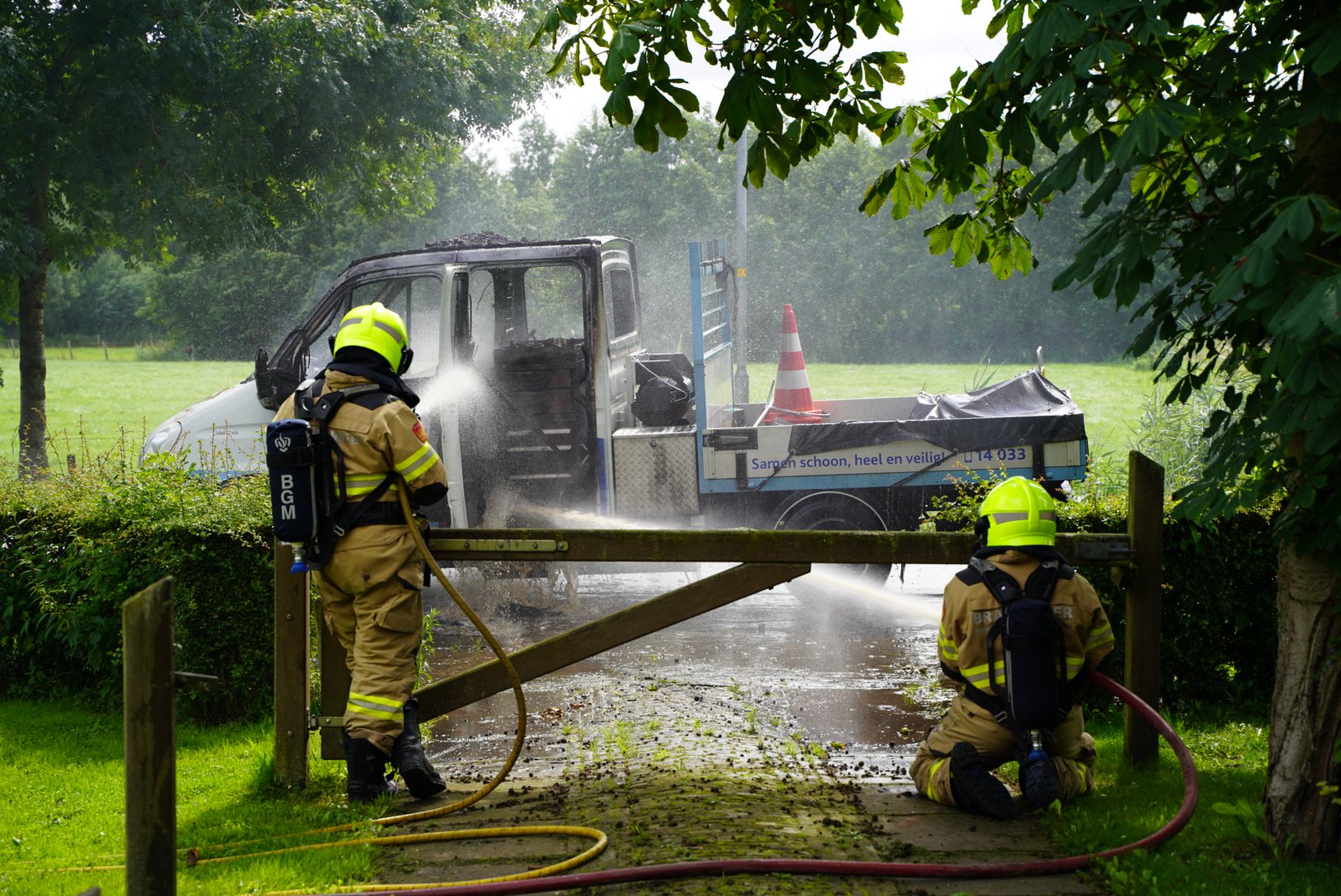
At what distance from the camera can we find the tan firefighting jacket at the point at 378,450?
421 cm

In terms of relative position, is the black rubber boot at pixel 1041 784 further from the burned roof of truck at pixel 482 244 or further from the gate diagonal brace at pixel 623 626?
the burned roof of truck at pixel 482 244

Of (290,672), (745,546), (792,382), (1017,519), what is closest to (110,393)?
(792,382)

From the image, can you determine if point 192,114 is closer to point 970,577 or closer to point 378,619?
point 378,619

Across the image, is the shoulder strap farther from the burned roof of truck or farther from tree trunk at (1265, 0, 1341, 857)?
the burned roof of truck

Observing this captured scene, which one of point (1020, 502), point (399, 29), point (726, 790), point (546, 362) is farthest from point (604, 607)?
point (399, 29)

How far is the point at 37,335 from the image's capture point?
13164 millimetres

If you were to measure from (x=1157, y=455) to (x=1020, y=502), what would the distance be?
20.3 ft

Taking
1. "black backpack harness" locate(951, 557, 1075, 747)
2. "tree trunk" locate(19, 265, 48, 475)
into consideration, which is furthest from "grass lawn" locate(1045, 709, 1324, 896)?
"tree trunk" locate(19, 265, 48, 475)

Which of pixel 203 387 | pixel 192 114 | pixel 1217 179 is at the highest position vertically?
pixel 192 114

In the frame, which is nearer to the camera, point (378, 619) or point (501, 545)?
point (378, 619)

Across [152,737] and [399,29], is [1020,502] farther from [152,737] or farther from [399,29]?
[399,29]

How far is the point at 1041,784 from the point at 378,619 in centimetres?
232

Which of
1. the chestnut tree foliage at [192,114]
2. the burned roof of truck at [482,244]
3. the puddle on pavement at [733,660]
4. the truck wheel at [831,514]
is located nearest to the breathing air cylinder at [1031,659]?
the puddle on pavement at [733,660]

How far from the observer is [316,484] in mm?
4191
